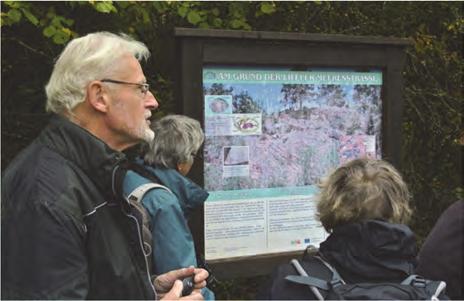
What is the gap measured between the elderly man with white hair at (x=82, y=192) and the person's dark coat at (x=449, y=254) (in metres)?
0.99

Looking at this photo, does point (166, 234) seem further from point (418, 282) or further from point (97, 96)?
point (418, 282)

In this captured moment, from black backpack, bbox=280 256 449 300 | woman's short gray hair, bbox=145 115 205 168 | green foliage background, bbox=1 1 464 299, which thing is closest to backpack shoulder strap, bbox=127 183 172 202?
woman's short gray hair, bbox=145 115 205 168

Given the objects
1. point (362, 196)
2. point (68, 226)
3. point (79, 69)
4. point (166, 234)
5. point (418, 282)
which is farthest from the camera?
point (166, 234)

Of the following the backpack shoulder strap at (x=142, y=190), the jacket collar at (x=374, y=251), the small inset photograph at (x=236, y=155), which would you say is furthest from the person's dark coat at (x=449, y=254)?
the small inset photograph at (x=236, y=155)

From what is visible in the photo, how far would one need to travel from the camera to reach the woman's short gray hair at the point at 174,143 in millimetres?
3018

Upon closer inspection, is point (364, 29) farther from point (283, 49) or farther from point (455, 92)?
point (283, 49)

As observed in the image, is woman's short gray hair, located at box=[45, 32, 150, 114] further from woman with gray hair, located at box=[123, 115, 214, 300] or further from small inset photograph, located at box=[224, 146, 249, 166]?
small inset photograph, located at box=[224, 146, 249, 166]

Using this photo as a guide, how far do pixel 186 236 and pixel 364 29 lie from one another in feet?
11.6

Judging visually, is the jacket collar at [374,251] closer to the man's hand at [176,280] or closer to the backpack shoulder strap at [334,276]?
the backpack shoulder strap at [334,276]

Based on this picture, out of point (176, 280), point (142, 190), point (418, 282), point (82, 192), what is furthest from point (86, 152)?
point (418, 282)

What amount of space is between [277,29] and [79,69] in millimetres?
3501

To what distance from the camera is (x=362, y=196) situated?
7.43 ft

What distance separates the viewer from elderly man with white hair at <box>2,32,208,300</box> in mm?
1737

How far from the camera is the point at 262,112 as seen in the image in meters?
3.67
